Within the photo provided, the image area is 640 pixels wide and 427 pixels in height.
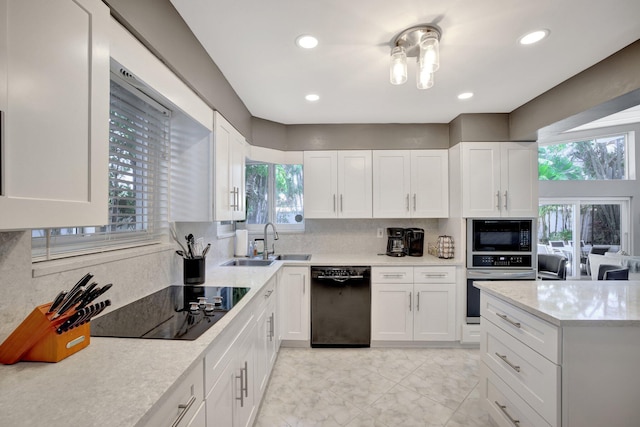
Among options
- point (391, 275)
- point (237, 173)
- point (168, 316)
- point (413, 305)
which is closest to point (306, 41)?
point (237, 173)

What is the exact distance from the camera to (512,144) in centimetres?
307

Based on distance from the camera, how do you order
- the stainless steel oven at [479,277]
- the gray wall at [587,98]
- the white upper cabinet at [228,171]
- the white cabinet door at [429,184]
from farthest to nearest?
the white cabinet door at [429,184] → the stainless steel oven at [479,277] → the white upper cabinet at [228,171] → the gray wall at [587,98]

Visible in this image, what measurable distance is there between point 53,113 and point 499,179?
3.48 metres

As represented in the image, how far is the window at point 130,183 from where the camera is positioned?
1270mm

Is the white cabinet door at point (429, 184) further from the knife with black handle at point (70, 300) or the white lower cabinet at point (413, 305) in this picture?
the knife with black handle at point (70, 300)

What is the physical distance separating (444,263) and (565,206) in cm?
399

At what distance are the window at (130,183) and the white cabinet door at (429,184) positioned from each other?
Result: 8.40ft

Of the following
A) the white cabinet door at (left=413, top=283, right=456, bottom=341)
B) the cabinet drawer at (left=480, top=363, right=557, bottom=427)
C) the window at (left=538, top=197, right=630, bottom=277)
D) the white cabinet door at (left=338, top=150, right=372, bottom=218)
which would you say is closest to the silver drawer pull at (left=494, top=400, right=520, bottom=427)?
the cabinet drawer at (left=480, top=363, right=557, bottom=427)

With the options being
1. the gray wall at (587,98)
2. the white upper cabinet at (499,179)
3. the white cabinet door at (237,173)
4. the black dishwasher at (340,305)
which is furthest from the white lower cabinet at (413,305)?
the gray wall at (587,98)

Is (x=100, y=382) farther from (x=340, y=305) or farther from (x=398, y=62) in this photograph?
(x=340, y=305)

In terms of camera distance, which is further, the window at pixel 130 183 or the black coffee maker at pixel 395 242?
the black coffee maker at pixel 395 242

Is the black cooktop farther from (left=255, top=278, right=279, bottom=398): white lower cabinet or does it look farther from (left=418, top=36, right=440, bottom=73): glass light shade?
(left=418, top=36, right=440, bottom=73): glass light shade

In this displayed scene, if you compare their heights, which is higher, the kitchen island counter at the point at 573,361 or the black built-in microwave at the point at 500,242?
the black built-in microwave at the point at 500,242

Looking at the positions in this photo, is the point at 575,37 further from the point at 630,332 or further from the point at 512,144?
the point at 630,332
